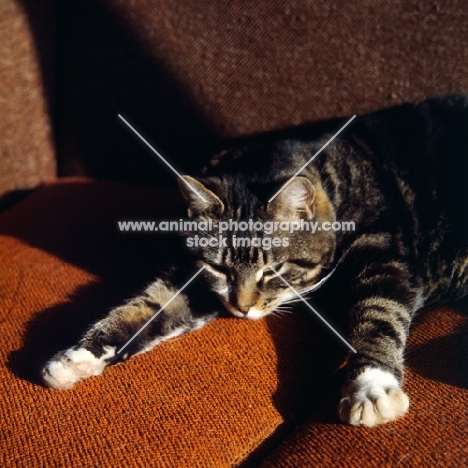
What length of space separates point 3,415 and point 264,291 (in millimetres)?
498

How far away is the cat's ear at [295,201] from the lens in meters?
0.99

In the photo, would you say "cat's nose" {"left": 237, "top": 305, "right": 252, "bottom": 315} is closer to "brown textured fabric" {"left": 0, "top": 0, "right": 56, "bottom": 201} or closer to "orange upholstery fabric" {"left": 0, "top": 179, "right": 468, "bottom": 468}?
"orange upholstery fabric" {"left": 0, "top": 179, "right": 468, "bottom": 468}

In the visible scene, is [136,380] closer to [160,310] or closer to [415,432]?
[160,310]

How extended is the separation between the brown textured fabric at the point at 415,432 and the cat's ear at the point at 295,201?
321 millimetres

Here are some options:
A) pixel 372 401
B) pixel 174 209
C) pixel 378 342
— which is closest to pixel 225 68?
pixel 174 209

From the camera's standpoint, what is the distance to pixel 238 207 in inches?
42.4

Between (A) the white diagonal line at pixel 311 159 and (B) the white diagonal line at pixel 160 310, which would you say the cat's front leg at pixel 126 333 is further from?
(A) the white diagonal line at pixel 311 159

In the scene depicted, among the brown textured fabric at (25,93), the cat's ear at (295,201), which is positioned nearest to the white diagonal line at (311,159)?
the cat's ear at (295,201)

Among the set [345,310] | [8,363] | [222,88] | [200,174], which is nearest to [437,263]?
[345,310]

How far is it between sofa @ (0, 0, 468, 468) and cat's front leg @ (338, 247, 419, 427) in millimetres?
23

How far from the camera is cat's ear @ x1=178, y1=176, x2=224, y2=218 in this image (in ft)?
3.40

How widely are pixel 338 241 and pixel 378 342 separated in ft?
0.83

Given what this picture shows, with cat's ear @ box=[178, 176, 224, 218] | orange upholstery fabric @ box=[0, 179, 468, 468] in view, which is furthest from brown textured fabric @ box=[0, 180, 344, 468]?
cat's ear @ box=[178, 176, 224, 218]

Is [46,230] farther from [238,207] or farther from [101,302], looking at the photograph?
[238,207]
